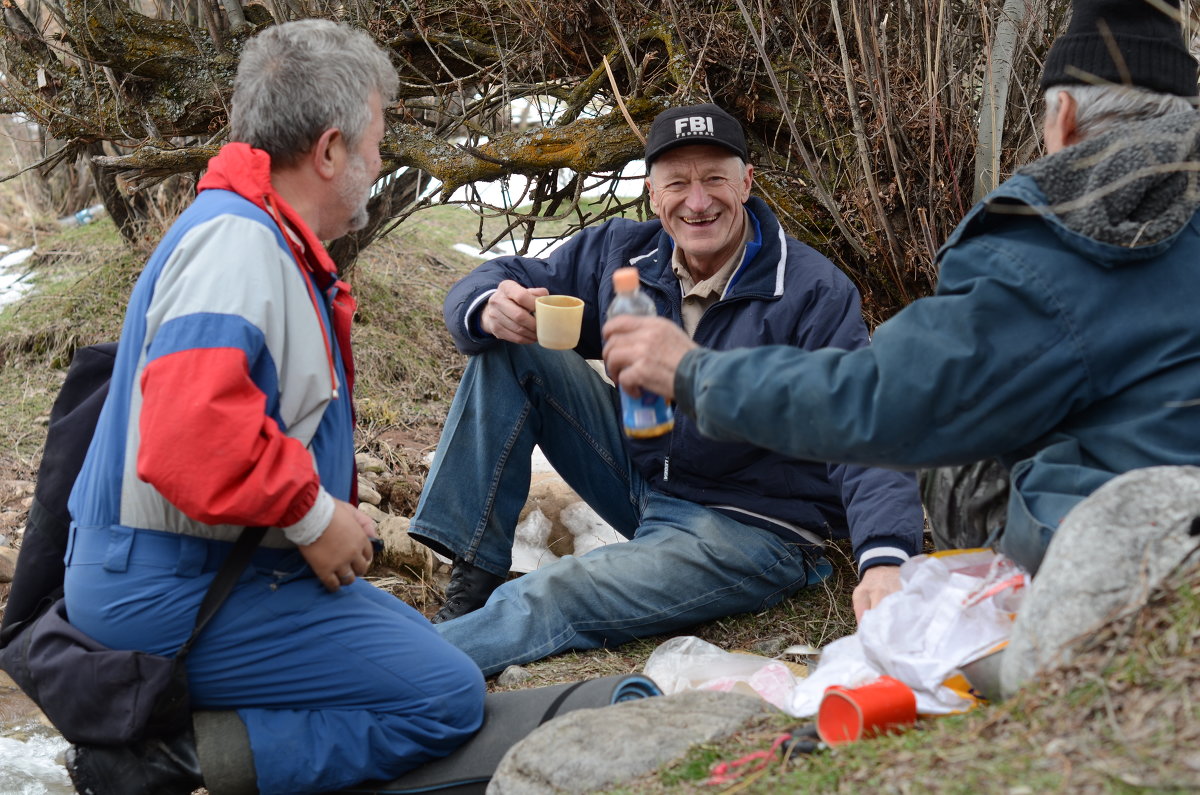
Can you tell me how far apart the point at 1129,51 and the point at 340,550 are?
1.95m

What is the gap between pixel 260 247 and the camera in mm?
2516

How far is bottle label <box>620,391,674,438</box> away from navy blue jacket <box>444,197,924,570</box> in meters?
0.90

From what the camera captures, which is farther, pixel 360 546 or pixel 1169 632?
pixel 360 546

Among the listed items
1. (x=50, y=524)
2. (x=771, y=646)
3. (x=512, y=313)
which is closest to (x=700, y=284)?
(x=512, y=313)

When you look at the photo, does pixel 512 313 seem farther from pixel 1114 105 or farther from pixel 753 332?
pixel 1114 105

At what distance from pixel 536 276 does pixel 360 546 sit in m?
1.75

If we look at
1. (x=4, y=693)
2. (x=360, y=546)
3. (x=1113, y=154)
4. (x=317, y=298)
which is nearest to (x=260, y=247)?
(x=317, y=298)

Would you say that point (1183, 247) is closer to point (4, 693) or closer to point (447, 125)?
point (4, 693)

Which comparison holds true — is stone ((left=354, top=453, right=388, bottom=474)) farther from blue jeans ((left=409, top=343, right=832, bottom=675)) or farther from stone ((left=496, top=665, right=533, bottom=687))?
stone ((left=496, top=665, right=533, bottom=687))

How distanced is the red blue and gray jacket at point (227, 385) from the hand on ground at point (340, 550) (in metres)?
0.04

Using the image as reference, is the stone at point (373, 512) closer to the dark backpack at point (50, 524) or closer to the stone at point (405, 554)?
the stone at point (405, 554)

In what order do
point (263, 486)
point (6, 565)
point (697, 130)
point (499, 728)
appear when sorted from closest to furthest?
point (263, 486)
point (499, 728)
point (697, 130)
point (6, 565)

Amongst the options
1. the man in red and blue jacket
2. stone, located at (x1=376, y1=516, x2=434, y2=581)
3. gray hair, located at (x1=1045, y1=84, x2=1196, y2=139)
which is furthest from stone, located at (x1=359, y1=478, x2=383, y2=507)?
gray hair, located at (x1=1045, y1=84, x2=1196, y2=139)

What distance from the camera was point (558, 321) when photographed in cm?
338
